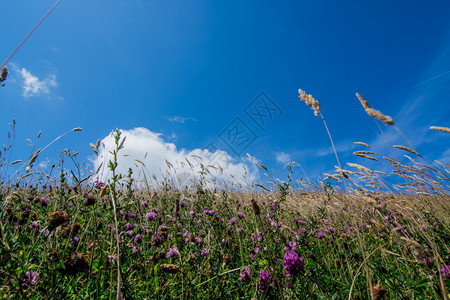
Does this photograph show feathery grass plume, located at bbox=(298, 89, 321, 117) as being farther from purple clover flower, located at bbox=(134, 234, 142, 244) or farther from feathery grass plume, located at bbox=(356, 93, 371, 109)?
purple clover flower, located at bbox=(134, 234, 142, 244)

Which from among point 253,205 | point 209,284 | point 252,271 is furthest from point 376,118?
point 209,284

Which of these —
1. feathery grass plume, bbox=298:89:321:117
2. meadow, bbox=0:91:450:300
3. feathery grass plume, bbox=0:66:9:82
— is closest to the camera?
meadow, bbox=0:91:450:300

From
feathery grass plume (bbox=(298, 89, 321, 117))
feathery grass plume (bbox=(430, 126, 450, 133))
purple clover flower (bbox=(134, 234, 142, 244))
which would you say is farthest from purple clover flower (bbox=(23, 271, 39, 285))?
feathery grass plume (bbox=(430, 126, 450, 133))

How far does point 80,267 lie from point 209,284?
902 millimetres

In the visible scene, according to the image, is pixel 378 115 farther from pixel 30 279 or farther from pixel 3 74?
pixel 3 74

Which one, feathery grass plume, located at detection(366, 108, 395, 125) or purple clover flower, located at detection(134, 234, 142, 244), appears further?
purple clover flower, located at detection(134, 234, 142, 244)

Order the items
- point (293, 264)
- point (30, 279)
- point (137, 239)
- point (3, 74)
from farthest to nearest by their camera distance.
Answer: point (137, 239)
point (3, 74)
point (293, 264)
point (30, 279)

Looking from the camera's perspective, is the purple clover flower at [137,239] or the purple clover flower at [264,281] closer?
the purple clover flower at [264,281]

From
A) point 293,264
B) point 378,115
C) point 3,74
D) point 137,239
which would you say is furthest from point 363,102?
point 3,74

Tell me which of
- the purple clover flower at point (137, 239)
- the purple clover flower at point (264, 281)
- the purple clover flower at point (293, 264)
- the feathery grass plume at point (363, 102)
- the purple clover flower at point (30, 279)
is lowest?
the purple clover flower at point (264, 281)

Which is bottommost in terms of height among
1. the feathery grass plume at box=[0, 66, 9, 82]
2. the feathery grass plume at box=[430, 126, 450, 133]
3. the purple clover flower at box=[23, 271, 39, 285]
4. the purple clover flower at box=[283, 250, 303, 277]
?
the purple clover flower at box=[283, 250, 303, 277]

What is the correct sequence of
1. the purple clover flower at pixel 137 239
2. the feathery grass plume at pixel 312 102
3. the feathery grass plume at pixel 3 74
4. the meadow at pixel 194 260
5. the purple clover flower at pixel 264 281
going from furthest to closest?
the purple clover flower at pixel 137 239, the feathery grass plume at pixel 312 102, the feathery grass plume at pixel 3 74, the purple clover flower at pixel 264 281, the meadow at pixel 194 260

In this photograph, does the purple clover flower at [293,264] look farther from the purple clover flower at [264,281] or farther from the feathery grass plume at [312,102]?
the feathery grass plume at [312,102]

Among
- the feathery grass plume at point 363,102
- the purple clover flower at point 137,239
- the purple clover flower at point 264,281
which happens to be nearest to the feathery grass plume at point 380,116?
the feathery grass plume at point 363,102
